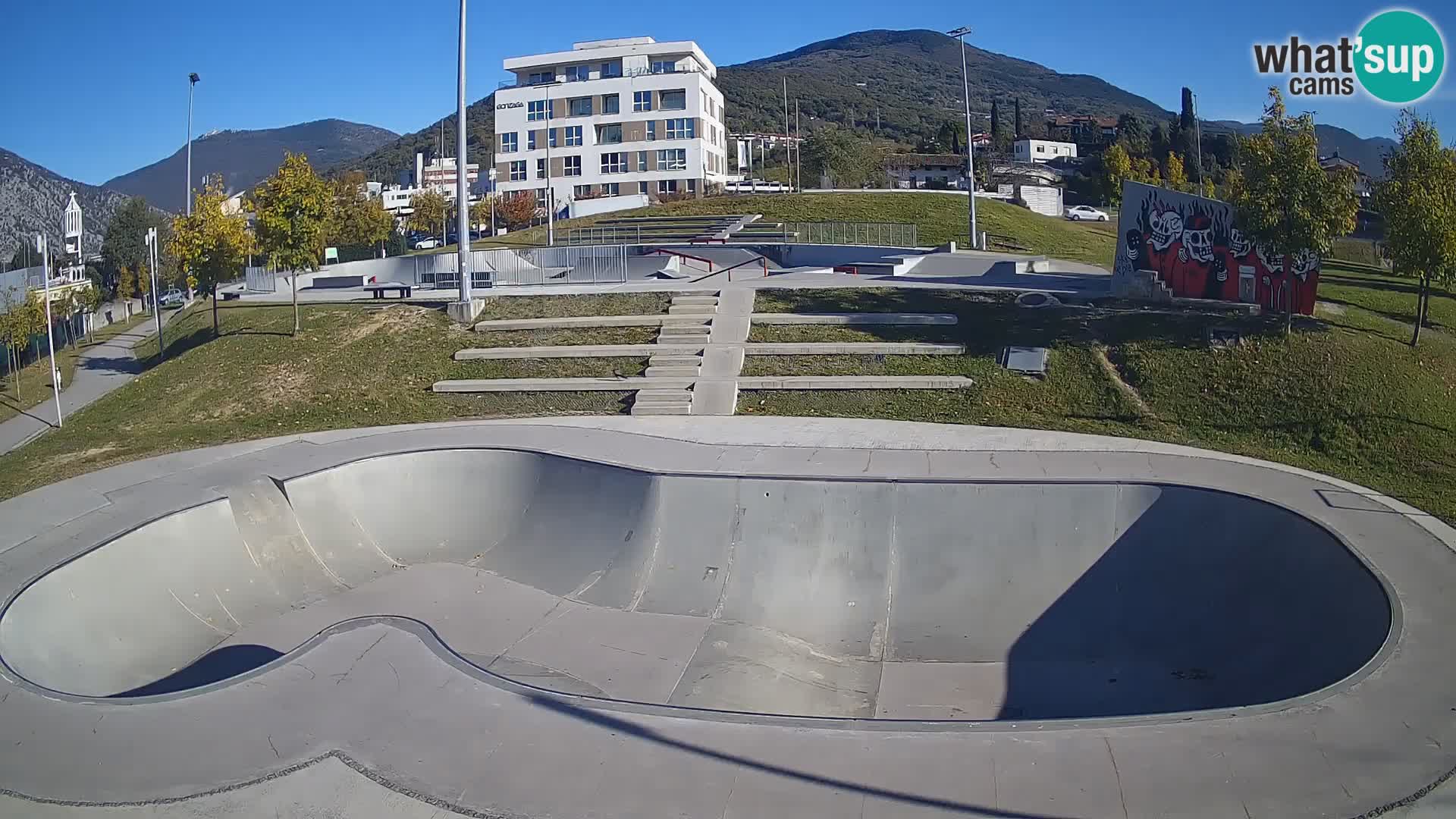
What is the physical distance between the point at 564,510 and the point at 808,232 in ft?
99.8

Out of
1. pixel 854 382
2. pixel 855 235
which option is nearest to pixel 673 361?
pixel 854 382

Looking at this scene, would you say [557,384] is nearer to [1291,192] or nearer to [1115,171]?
[1291,192]

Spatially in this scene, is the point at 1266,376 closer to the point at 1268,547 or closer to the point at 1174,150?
the point at 1268,547

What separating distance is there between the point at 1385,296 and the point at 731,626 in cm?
2294

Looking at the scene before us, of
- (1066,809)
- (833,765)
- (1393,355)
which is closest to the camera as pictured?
(1066,809)

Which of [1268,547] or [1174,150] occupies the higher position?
[1174,150]

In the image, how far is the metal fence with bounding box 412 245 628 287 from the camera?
34188 millimetres

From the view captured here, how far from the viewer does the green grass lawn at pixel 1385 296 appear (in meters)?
22.9

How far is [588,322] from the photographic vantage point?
82.2ft

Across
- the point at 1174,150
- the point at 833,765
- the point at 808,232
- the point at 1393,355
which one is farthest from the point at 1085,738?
the point at 1174,150

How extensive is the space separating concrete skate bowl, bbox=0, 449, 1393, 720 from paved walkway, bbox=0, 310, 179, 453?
11.8 m

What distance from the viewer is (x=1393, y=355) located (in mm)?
18375

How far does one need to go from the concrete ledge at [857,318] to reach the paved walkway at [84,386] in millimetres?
17579

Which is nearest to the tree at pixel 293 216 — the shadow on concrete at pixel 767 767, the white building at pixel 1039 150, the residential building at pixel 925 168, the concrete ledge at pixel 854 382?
the concrete ledge at pixel 854 382
